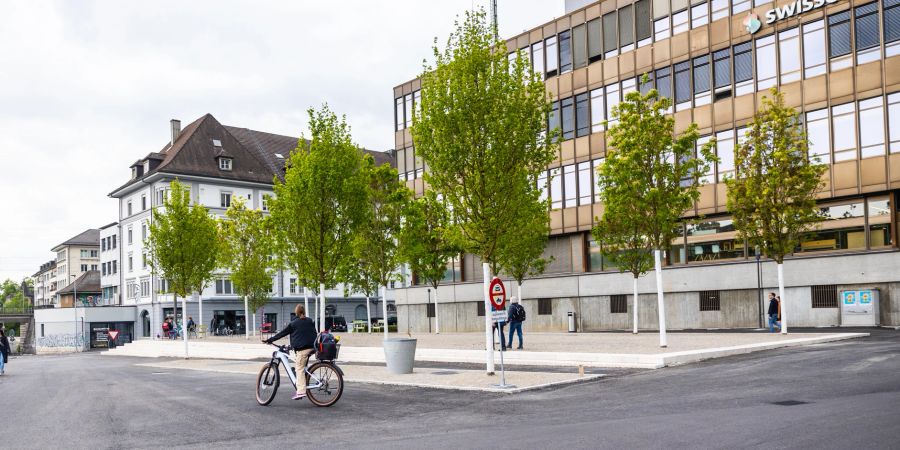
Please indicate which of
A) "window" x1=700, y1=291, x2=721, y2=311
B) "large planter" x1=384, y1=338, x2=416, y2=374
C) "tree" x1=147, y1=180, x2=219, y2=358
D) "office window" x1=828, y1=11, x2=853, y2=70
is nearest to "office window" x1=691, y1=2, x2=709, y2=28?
"office window" x1=828, y1=11, x2=853, y2=70

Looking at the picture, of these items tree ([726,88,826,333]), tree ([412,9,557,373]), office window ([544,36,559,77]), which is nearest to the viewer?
tree ([412,9,557,373])

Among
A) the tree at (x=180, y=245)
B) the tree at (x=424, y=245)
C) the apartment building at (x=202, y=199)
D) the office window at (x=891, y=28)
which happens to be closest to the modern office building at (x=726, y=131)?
the office window at (x=891, y=28)

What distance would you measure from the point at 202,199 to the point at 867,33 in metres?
58.9

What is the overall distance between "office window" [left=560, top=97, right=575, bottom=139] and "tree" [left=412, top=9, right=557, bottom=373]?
902 inches

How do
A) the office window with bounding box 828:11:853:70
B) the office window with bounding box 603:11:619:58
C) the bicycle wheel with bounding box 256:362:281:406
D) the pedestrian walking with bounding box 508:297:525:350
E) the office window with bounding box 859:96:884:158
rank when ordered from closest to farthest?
the bicycle wheel with bounding box 256:362:281:406
the pedestrian walking with bounding box 508:297:525:350
the office window with bounding box 859:96:884:158
the office window with bounding box 828:11:853:70
the office window with bounding box 603:11:619:58

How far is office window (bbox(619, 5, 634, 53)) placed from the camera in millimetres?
40406

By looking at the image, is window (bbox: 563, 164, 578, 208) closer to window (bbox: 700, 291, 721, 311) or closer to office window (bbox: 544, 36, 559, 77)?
office window (bbox: 544, 36, 559, 77)

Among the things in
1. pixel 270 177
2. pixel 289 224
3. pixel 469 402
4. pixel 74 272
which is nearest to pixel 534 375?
pixel 469 402

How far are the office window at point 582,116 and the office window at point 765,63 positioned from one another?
9460mm

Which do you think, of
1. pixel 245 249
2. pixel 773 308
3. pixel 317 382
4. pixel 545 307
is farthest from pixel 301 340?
pixel 245 249

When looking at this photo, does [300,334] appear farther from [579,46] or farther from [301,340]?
[579,46]

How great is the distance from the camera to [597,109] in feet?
137

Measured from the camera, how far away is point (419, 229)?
42656 mm

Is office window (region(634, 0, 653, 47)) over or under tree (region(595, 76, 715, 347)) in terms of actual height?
over
